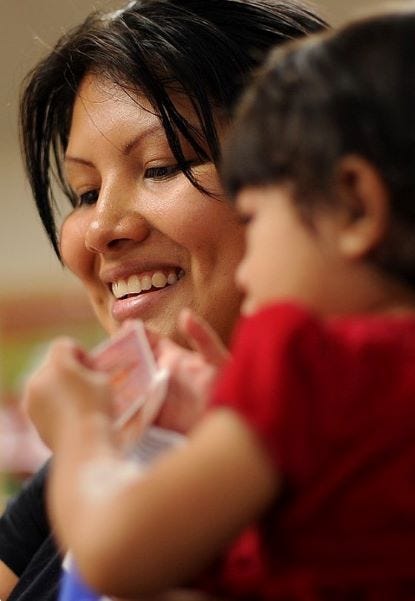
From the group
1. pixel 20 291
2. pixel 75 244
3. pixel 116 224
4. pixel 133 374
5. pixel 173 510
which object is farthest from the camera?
pixel 20 291

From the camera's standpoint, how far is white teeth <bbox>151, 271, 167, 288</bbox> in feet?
4.13

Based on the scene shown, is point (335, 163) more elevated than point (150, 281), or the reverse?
point (335, 163)

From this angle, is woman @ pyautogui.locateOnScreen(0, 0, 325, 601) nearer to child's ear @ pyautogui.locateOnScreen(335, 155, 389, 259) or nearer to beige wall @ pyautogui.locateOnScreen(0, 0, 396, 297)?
child's ear @ pyautogui.locateOnScreen(335, 155, 389, 259)

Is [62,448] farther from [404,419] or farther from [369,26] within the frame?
[369,26]

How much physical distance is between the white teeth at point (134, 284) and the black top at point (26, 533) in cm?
25

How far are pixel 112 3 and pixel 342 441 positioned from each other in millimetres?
1125

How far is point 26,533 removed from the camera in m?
1.30

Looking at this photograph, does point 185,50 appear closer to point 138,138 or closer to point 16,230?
point 138,138

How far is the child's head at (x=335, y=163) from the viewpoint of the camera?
596mm

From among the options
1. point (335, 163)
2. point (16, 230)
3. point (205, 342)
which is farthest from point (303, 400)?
point (16, 230)

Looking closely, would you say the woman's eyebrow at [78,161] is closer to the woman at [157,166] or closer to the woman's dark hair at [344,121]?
the woman at [157,166]

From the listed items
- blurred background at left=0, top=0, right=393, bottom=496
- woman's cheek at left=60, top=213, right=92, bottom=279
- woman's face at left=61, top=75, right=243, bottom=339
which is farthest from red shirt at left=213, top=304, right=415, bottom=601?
blurred background at left=0, top=0, right=393, bottom=496

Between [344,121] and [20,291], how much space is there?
3.65 meters

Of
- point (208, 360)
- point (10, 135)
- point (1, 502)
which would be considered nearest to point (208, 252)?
point (208, 360)
